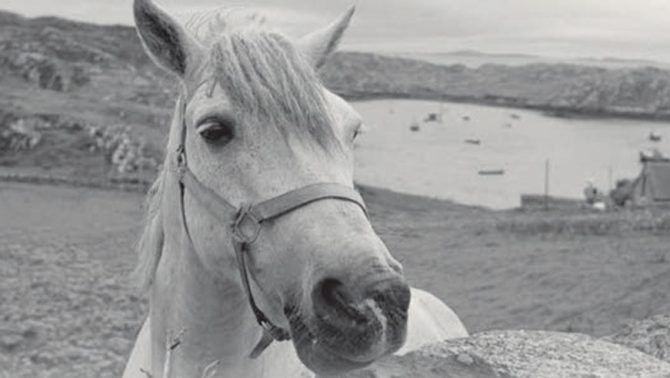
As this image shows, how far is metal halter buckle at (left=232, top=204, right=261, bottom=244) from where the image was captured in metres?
2.73

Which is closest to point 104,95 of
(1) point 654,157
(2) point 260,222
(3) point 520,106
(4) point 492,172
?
(4) point 492,172

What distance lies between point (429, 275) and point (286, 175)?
699 inches

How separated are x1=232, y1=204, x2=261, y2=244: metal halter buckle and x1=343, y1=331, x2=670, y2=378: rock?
0.74 m

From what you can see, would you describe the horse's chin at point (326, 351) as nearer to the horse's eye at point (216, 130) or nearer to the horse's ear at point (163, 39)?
the horse's eye at point (216, 130)

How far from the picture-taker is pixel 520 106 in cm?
17412

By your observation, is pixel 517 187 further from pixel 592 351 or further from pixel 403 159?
pixel 592 351

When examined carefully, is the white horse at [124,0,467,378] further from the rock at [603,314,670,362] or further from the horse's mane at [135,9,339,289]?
the rock at [603,314,670,362]

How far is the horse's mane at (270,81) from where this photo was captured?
275 cm

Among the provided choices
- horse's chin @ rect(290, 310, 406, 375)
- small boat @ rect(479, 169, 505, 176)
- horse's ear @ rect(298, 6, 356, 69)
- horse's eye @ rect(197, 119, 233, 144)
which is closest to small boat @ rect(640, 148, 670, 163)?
small boat @ rect(479, 169, 505, 176)

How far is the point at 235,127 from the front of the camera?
110 inches

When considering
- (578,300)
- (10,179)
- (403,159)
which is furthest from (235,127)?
(403,159)

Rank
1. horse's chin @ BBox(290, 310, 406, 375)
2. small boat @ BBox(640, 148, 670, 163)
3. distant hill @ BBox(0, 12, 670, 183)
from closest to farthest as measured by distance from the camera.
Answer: horse's chin @ BBox(290, 310, 406, 375) → small boat @ BBox(640, 148, 670, 163) → distant hill @ BBox(0, 12, 670, 183)

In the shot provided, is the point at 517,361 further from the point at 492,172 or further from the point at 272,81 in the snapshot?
the point at 492,172

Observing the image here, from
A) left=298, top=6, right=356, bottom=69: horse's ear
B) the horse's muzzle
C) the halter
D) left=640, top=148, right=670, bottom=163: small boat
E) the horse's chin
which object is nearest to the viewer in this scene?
the horse's muzzle
